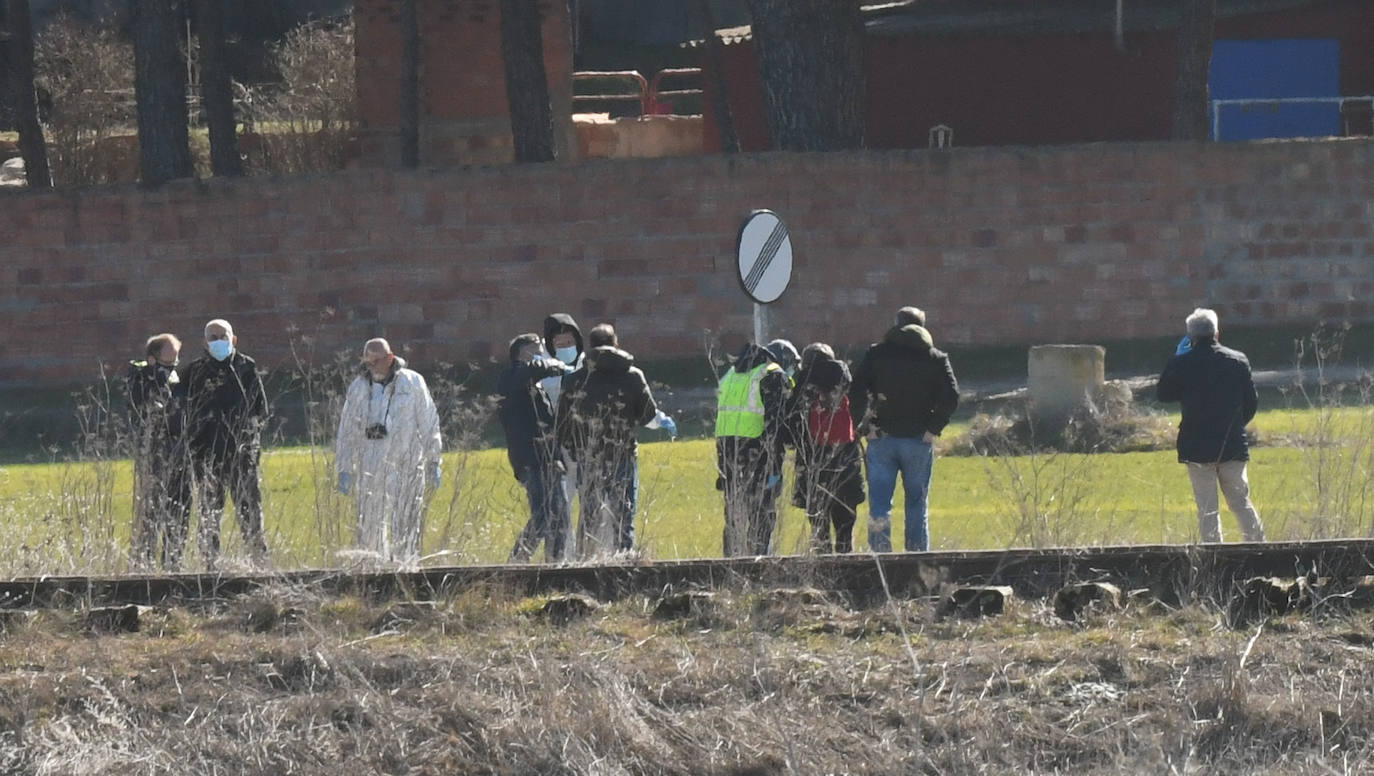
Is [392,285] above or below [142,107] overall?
below

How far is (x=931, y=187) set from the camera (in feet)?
72.5

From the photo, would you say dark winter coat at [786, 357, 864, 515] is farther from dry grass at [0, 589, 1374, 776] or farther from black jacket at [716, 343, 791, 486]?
dry grass at [0, 589, 1374, 776]

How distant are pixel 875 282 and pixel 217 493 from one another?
39.8 ft

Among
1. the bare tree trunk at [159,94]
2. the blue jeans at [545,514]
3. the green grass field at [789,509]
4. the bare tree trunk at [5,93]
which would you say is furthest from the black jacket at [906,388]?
the bare tree trunk at [5,93]

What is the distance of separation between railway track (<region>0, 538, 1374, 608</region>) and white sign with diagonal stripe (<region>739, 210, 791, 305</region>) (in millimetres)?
3099

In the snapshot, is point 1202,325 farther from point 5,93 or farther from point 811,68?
point 5,93

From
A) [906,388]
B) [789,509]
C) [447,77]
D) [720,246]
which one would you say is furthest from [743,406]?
[447,77]

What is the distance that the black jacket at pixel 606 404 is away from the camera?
35.9 feet

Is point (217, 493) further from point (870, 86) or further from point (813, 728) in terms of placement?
point (870, 86)

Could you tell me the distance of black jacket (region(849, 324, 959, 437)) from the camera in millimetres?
11180

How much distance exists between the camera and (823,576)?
896 cm

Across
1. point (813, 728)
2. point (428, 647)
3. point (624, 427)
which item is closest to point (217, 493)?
point (624, 427)

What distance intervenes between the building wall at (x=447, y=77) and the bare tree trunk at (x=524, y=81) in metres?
2.76

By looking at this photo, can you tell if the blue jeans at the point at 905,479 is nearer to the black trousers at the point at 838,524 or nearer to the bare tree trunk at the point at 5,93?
the black trousers at the point at 838,524
